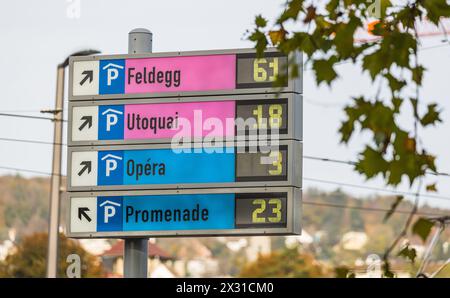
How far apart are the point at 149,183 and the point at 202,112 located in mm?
880

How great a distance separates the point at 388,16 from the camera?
8.57 m

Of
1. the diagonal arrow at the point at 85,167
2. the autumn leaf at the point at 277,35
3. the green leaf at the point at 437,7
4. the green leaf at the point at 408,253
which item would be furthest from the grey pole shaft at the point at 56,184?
the green leaf at the point at 437,7

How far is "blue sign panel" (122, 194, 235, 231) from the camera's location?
532 inches

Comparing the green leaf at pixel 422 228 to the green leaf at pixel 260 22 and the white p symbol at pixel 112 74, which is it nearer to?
the green leaf at pixel 260 22

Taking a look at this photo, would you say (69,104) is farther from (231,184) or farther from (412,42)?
(412,42)

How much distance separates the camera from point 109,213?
13969 mm

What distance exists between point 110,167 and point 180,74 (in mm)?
1165

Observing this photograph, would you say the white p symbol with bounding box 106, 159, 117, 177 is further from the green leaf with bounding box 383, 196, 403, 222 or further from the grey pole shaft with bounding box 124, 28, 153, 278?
the green leaf with bounding box 383, 196, 403, 222

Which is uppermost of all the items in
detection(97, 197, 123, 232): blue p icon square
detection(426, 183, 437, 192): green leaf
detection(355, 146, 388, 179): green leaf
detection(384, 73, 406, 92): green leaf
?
detection(384, 73, 406, 92): green leaf

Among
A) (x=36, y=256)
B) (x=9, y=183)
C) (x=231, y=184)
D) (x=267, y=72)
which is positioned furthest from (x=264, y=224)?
(x=9, y=183)

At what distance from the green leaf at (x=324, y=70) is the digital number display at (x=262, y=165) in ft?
18.6

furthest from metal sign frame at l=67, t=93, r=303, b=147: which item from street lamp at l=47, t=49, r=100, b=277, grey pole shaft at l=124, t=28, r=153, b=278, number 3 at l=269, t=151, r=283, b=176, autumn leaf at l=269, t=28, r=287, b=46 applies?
street lamp at l=47, t=49, r=100, b=277

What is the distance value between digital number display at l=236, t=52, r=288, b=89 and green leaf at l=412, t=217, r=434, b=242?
241 inches

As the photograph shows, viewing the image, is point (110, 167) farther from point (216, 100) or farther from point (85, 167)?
point (216, 100)
